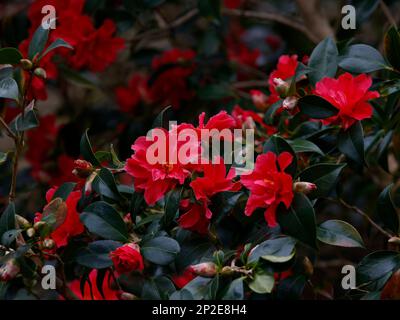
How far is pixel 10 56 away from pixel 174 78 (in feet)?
2.19

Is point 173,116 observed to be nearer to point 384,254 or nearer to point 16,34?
point 16,34

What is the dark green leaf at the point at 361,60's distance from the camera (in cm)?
111

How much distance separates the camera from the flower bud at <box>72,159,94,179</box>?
3.38 feet

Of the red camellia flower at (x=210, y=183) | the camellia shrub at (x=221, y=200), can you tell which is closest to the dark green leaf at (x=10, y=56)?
the camellia shrub at (x=221, y=200)

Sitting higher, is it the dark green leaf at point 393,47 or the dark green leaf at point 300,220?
the dark green leaf at point 393,47

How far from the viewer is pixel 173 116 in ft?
5.84

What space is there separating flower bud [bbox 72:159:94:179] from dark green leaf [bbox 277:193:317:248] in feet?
1.02

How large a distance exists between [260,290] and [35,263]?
37cm

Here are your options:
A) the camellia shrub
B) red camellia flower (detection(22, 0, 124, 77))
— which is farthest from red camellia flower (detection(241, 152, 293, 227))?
red camellia flower (detection(22, 0, 124, 77))

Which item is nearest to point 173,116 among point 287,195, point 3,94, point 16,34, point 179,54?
point 179,54

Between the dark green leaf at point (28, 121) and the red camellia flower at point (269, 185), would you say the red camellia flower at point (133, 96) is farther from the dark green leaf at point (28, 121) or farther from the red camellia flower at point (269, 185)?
the red camellia flower at point (269, 185)

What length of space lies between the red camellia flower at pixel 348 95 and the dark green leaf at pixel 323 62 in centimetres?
5

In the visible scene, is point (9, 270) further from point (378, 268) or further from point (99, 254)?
point (378, 268)

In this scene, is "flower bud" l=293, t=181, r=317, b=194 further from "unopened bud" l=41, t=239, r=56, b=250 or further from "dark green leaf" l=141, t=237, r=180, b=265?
"unopened bud" l=41, t=239, r=56, b=250
